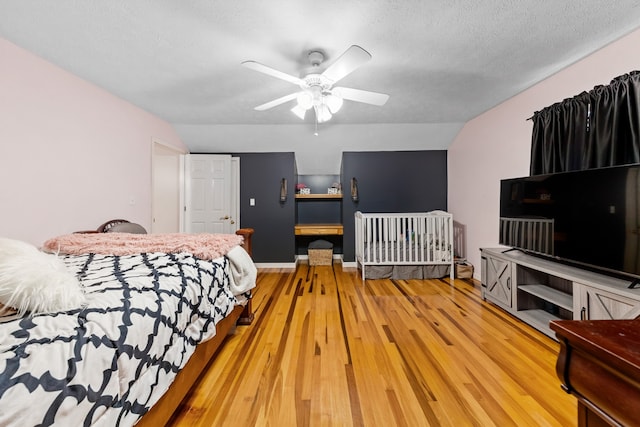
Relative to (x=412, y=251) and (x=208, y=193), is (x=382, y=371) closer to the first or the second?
(x=412, y=251)

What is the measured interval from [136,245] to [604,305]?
3120mm

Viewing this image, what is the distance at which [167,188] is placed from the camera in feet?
13.5

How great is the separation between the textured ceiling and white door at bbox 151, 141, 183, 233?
1.31 m

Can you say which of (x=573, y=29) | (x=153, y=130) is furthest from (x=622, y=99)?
(x=153, y=130)

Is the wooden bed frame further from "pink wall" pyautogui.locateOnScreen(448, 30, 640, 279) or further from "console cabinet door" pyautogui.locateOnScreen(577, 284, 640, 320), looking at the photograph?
"pink wall" pyautogui.locateOnScreen(448, 30, 640, 279)

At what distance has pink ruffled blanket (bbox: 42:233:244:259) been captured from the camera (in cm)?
176

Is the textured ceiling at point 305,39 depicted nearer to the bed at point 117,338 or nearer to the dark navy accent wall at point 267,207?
the bed at point 117,338

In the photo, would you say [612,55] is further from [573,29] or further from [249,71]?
[249,71]

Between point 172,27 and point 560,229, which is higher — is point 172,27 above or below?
above

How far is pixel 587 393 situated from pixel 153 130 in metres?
4.32

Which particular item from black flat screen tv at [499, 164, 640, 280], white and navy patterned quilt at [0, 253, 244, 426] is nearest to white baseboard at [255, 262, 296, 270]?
white and navy patterned quilt at [0, 253, 244, 426]

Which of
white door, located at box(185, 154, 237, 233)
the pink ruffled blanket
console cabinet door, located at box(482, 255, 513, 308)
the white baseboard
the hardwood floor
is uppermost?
white door, located at box(185, 154, 237, 233)

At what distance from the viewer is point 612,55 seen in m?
1.94

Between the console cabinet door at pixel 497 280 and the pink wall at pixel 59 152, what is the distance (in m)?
4.06
